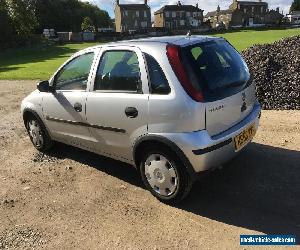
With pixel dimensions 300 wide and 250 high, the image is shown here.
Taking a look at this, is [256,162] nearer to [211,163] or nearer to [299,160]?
[299,160]

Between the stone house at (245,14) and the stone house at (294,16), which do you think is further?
the stone house at (245,14)

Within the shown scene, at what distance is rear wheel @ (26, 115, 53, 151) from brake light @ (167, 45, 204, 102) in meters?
3.06

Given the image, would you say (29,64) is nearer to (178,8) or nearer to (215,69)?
(215,69)

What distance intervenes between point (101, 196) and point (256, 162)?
7.76ft

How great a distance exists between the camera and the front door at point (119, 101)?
4.55 m

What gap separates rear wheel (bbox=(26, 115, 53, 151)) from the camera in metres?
6.48

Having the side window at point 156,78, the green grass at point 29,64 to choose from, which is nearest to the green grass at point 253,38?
the green grass at point 29,64

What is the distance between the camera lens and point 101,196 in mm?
5105

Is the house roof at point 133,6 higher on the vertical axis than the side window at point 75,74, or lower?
higher

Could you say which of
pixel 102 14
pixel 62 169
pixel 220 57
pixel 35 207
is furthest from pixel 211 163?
pixel 102 14

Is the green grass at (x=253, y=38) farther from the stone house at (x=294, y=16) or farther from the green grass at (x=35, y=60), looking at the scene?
the stone house at (x=294, y=16)

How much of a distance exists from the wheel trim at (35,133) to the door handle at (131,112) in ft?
8.18

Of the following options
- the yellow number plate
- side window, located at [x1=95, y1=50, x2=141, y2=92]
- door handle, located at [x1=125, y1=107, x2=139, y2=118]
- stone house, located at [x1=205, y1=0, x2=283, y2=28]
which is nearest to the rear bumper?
the yellow number plate

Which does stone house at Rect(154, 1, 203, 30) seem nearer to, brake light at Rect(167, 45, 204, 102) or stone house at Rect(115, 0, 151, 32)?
stone house at Rect(115, 0, 151, 32)
